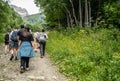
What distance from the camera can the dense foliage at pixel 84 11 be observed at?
109 ft

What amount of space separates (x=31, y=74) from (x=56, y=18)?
152ft

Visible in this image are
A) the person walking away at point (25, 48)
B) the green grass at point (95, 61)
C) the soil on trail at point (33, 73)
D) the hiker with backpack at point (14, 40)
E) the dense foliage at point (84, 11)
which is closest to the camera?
the green grass at point (95, 61)

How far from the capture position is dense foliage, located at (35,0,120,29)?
3311 centimetres

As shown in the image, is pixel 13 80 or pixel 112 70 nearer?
pixel 112 70

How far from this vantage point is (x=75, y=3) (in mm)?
49188

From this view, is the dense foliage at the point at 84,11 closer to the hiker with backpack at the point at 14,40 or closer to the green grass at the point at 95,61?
the green grass at the point at 95,61

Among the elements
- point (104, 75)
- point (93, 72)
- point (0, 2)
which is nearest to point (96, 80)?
point (104, 75)

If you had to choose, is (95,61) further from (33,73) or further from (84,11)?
(84,11)

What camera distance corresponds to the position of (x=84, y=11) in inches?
1891

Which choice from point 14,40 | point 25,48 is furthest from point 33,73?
point 14,40

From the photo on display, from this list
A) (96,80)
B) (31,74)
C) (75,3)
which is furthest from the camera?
(75,3)

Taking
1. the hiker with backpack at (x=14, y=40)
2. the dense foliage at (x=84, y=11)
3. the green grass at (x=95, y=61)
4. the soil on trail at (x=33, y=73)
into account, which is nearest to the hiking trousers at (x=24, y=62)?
the soil on trail at (x=33, y=73)

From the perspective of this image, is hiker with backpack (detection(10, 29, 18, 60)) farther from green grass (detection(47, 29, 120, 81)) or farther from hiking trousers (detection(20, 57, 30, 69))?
hiking trousers (detection(20, 57, 30, 69))

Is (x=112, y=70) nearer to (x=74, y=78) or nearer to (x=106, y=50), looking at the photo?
(x=74, y=78)
